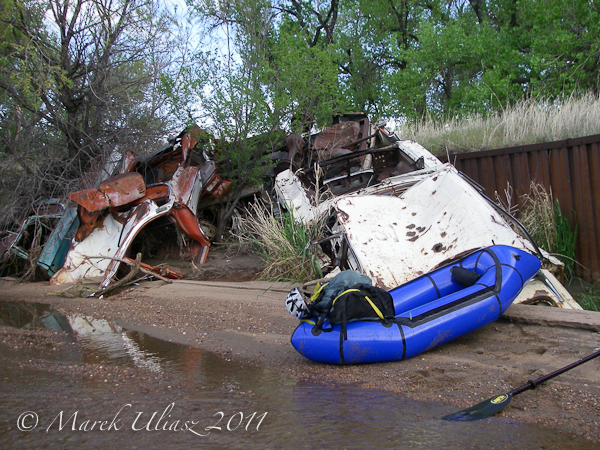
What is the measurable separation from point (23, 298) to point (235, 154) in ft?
15.1

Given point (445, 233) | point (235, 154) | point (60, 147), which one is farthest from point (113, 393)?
point (60, 147)

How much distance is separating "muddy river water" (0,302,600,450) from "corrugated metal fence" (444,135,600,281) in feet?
17.1

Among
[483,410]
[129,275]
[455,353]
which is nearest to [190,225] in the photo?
[129,275]

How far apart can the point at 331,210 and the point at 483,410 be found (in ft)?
12.6

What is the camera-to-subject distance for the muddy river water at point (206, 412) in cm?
276

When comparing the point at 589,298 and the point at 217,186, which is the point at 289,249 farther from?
the point at 589,298

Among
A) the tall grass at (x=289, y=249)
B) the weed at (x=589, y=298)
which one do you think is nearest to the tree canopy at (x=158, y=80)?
the tall grass at (x=289, y=249)

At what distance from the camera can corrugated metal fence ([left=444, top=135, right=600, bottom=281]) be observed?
7.07 metres

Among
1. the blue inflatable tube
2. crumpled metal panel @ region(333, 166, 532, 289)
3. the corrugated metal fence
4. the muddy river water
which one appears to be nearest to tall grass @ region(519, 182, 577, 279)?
the corrugated metal fence

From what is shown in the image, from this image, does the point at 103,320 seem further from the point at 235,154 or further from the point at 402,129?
the point at 402,129

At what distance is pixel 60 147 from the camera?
11.4m

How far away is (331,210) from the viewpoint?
6484 millimetres

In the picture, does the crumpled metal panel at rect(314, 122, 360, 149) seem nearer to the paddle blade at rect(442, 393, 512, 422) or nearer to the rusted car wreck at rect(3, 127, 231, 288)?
the rusted car wreck at rect(3, 127, 231, 288)

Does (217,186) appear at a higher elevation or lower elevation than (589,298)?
higher
